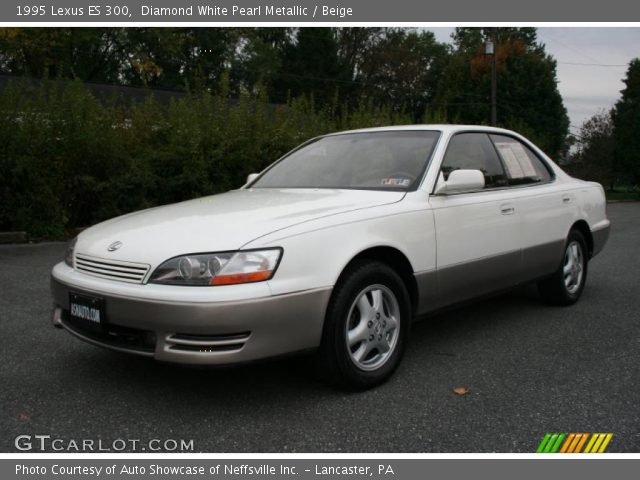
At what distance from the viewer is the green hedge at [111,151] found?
31.5ft

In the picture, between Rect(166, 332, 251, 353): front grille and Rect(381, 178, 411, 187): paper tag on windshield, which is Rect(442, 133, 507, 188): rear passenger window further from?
Rect(166, 332, 251, 353): front grille

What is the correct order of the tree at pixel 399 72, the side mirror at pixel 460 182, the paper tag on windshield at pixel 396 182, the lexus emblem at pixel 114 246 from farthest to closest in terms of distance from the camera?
the tree at pixel 399 72 → the paper tag on windshield at pixel 396 182 → the side mirror at pixel 460 182 → the lexus emblem at pixel 114 246

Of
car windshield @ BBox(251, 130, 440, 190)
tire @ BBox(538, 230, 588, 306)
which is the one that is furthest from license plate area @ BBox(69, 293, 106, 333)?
tire @ BBox(538, 230, 588, 306)

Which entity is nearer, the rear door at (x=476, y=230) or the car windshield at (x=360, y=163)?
the rear door at (x=476, y=230)

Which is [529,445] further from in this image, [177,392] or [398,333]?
[177,392]

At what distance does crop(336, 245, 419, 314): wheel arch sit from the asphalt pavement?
48 centimetres

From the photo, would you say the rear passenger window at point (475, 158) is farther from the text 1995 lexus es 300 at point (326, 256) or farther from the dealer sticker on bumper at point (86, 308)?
the dealer sticker on bumper at point (86, 308)

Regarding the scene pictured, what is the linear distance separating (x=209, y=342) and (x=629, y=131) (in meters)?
41.0

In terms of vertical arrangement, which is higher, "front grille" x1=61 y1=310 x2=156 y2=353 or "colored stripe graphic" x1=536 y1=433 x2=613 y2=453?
"front grille" x1=61 y1=310 x2=156 y2=353

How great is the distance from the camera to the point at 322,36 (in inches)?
1909

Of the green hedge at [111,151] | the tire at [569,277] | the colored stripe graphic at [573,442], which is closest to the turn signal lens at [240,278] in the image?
the colored stripe graphic at [573,442]

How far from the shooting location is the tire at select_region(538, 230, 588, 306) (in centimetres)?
539

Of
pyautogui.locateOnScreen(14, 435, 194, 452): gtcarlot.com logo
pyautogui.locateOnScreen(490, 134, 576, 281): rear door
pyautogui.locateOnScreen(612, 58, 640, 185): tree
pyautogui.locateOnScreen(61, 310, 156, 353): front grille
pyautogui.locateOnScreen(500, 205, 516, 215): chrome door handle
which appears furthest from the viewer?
pyautogui.locateOnScreen(612, 58, 640, 185): tree
